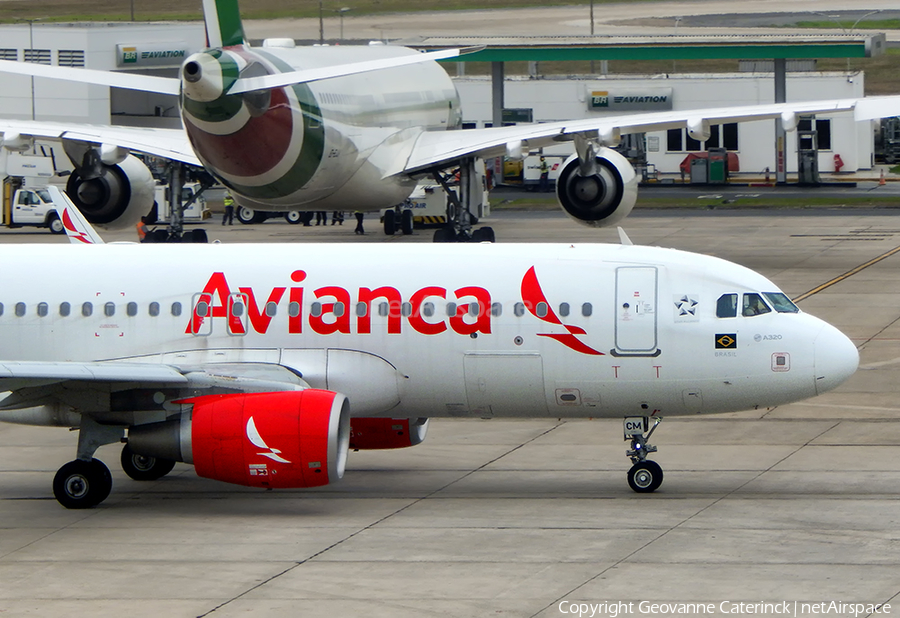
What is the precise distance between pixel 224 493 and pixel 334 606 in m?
5.88

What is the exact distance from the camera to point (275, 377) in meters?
18.8

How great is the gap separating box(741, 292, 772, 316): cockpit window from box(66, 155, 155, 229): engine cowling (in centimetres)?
2622

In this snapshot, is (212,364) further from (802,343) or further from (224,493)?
(802,343)

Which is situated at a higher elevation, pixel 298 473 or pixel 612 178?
pixel 612 178

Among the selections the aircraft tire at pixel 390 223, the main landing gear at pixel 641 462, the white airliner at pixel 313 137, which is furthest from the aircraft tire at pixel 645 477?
the aircraft tire at pixel 390 223

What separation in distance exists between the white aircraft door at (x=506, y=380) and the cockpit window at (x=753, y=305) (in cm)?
283

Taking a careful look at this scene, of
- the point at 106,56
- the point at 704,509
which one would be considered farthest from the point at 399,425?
the point at 106,56

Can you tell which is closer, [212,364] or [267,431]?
[267,431]

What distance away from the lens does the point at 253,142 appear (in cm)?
3531

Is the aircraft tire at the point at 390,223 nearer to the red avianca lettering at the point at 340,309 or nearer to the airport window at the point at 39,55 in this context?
the airport window at the point at 39,55

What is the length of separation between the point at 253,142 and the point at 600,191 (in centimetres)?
1038

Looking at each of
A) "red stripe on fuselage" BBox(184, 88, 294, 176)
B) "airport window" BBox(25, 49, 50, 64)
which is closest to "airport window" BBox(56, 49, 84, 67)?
"airport window" BBox(25, 49, 50, 64)

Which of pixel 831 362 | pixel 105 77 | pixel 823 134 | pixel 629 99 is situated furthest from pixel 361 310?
pixel 629 99

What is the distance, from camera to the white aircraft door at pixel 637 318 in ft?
60.8
